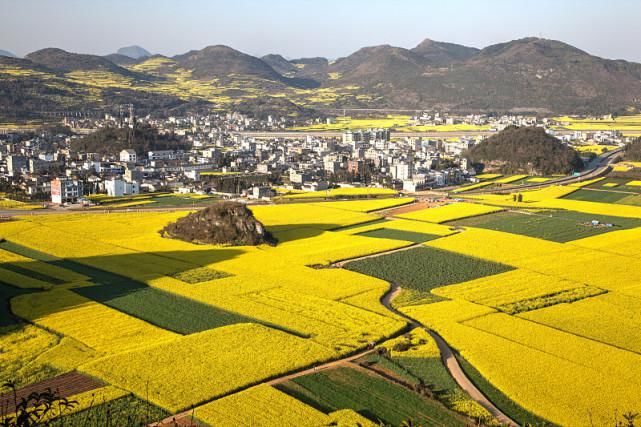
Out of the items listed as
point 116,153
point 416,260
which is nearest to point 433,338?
point 416,260

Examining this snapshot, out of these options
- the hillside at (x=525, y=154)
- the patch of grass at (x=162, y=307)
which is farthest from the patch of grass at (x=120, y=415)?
the hillside at (x=525, y=154)

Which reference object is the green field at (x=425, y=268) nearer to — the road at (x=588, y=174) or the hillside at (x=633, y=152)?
the road at (x=588, y=174)

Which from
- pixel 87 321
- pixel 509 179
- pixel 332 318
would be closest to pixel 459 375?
pixel 332 318

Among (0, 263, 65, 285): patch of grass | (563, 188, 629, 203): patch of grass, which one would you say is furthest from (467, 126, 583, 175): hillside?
(0, 263, 65, 285): patch of grass

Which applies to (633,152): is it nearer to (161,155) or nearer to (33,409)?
(161,155)

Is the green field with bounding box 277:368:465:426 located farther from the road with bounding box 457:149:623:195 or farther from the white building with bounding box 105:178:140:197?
the road with bounding box 457:149:623:195

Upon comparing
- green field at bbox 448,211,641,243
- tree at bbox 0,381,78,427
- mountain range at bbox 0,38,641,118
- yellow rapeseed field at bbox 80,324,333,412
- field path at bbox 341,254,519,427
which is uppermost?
mountain range at bbox 0,38,641,118
